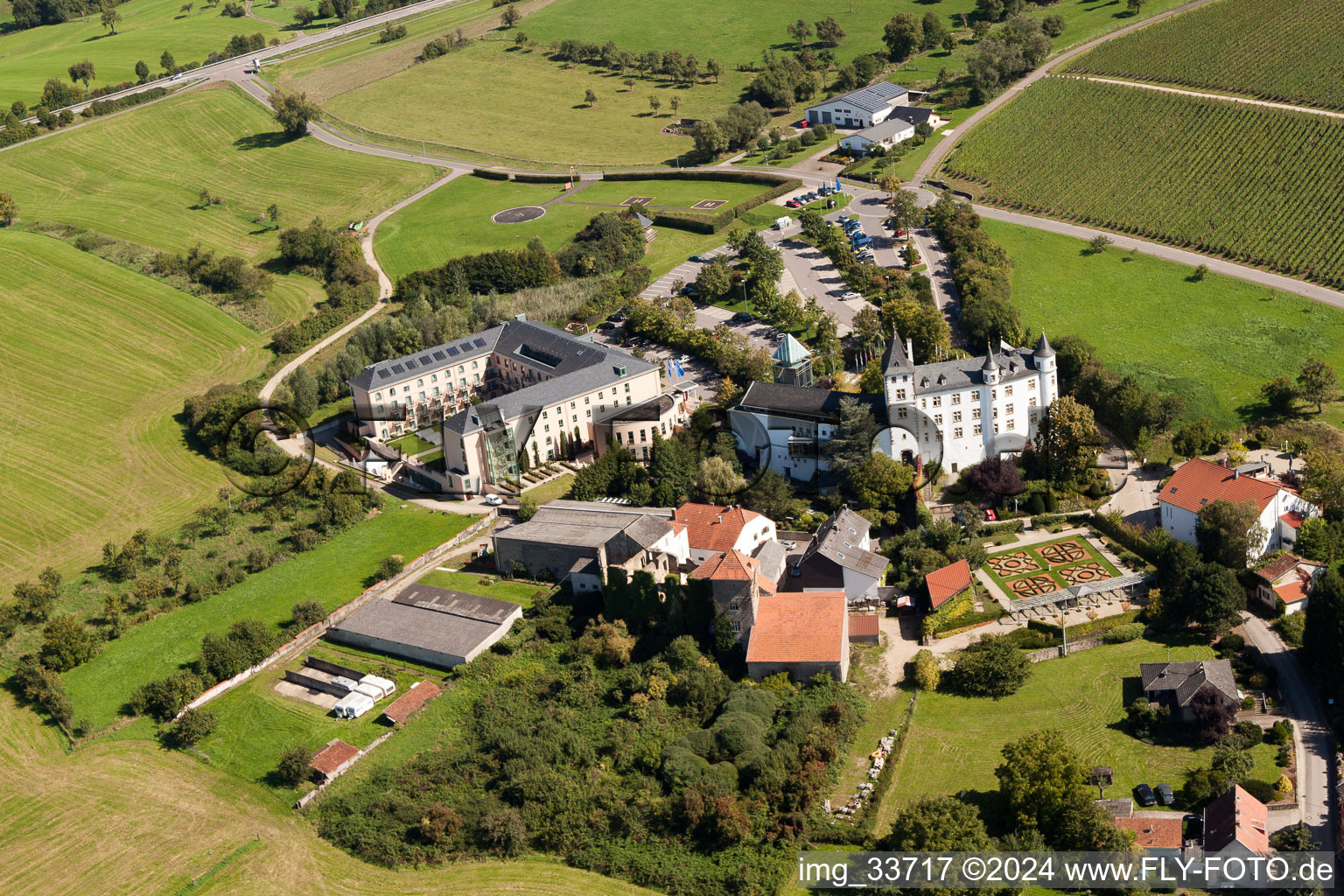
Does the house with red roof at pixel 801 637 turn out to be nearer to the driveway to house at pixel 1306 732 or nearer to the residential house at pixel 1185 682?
the residential house at pixel 1185 682

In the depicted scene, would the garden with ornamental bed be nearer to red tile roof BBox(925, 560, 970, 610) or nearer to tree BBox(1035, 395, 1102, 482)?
red tile roof BBox(925, 560, 970, 610)

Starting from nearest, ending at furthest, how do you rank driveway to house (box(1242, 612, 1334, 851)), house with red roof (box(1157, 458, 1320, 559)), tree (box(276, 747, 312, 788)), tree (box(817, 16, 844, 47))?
driveway to house (box(1242, 612, 1334, 851)) → tree (box(276, 747, 312, 788)) → house with red roof (box(1157, 458, 1320, 559)) → tree (box(817, 16, 844, 47))

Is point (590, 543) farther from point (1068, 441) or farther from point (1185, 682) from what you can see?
point (1185, 682)

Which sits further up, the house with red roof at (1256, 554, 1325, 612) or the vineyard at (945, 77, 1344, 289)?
the vineyard at (945, 77, 1344, 289)

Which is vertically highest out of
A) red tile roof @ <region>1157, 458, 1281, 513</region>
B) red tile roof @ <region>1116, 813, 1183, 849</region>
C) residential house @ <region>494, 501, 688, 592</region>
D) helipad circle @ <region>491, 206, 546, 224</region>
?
helipad circle @ <region>491, 206, 546, 224</region>

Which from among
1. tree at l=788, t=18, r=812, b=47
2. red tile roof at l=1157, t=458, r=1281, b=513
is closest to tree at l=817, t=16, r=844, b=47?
tree at l=788, t=18, r=812, b=47

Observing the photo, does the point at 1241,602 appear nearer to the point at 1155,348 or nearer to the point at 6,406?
the point at 1155,348

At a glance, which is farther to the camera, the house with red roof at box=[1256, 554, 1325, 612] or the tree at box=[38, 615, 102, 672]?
the tree at box=[38, 615, 102, 672]

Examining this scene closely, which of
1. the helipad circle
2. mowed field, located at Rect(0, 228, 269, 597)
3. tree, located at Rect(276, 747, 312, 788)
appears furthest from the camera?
the helipad circle
